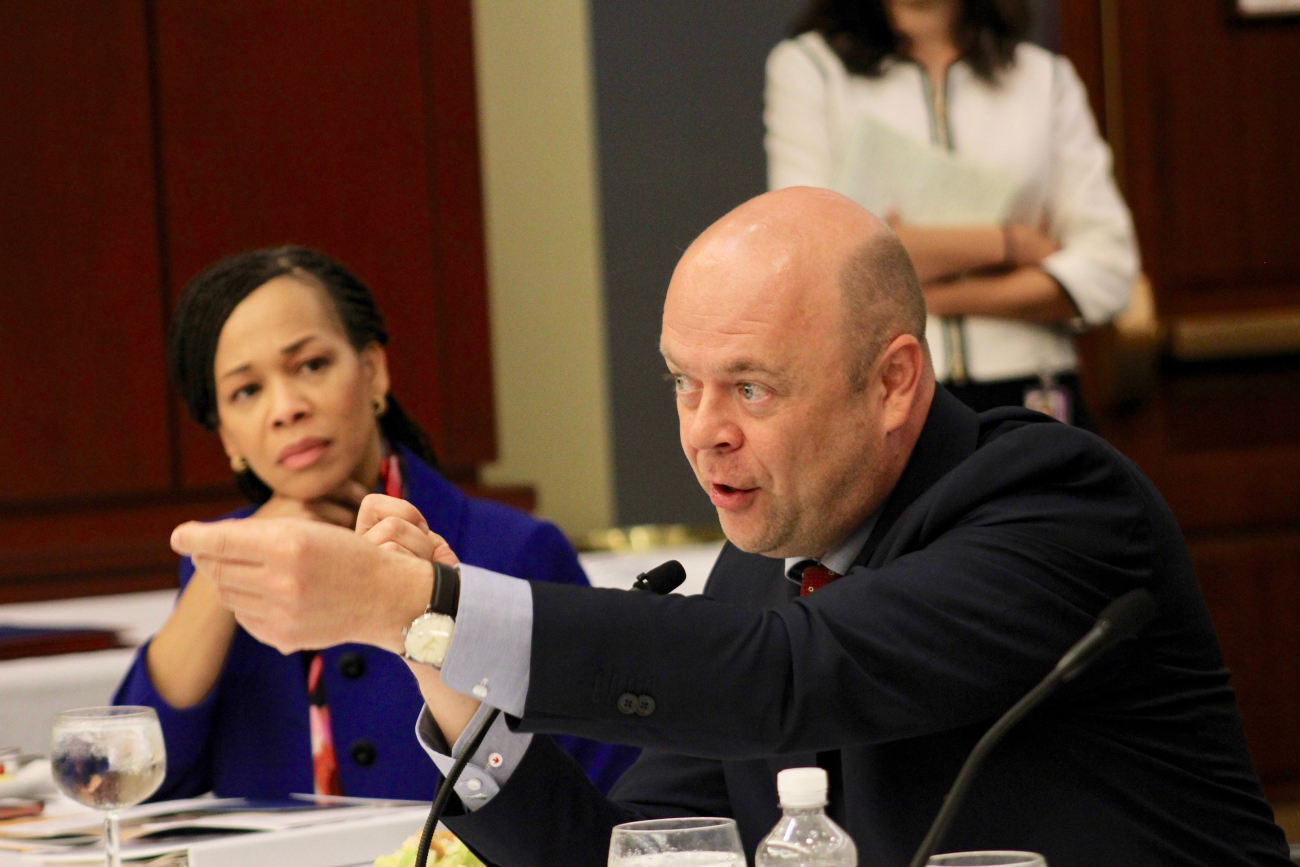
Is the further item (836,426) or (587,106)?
(587,106)

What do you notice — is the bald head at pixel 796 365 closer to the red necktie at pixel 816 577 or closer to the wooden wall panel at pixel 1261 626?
the red necktie at pixel 816 577

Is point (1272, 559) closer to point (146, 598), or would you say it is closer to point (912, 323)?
point (146, 598)

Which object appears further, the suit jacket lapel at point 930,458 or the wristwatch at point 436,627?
the suit jacket lapel at point 930,458

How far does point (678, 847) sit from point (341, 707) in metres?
1.08

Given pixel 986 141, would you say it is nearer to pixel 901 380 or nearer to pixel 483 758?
pixel 901 380

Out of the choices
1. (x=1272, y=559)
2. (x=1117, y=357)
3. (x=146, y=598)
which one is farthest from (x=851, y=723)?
(x=1272, y=559)

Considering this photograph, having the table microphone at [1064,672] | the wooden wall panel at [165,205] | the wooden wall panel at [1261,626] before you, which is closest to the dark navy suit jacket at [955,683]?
the table microphone at [1064,672]

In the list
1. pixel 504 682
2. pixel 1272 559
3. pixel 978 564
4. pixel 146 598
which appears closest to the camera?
pixel 504 682

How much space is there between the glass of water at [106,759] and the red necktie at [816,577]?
0.65 metres

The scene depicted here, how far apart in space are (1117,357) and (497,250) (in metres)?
1.48

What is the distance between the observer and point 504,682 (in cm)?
111

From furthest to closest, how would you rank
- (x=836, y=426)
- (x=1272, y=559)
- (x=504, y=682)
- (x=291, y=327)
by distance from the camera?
(x=1272, y=559) → (x=291, y=327) → (x=836, y=426) → (x=504, y=682)

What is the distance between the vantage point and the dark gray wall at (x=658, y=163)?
156 inches

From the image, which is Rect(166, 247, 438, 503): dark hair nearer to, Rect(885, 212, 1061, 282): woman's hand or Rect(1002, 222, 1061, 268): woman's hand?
Rect(885, 212, 1061, 282): woman's hand
